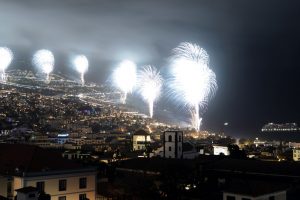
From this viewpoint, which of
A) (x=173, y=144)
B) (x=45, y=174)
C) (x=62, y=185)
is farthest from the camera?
(x=173, y=144)

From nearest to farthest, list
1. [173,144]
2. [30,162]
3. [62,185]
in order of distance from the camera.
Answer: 1. [62,185]
2. [30,162]
3. [173,144]

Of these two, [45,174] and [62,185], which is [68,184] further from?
[45,174]

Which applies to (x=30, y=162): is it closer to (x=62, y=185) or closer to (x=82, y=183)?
(x=62, y=185)

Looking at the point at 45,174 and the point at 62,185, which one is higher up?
the point at 45,174

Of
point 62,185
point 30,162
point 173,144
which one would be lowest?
point 62,185

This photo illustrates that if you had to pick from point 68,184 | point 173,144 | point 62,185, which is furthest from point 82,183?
Result: point 173,144

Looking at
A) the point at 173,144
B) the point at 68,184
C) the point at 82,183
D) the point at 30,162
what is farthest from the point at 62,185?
the point at 173,144

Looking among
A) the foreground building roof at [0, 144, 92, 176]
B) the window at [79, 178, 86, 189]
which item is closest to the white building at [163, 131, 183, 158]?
the foreground building roof at [0, 144, 92, 176]

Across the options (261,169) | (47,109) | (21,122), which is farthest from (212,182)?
(47,109)

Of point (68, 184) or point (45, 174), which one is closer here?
point (45, 174)
